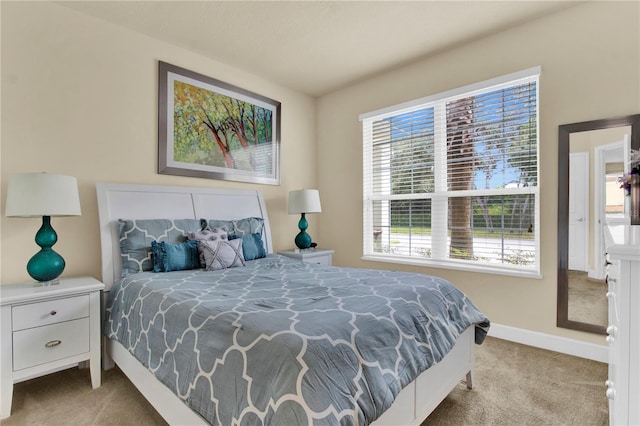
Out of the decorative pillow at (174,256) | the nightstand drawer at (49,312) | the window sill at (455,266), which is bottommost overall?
the nightstand drawer at (49,312)

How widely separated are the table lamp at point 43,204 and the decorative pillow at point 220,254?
0.86 m

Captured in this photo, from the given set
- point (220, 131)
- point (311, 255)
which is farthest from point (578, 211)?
point (220, 131)

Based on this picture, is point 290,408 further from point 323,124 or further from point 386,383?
point 323,124

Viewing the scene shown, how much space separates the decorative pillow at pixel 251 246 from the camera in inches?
114

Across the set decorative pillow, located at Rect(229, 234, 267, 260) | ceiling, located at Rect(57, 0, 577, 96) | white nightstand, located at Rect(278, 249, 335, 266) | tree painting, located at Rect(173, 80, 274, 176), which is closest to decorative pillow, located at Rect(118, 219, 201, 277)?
decorative pillow, located at Rect(229, 234, 267, 260)

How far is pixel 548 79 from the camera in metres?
2.62

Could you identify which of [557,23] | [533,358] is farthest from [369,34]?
[533,358]

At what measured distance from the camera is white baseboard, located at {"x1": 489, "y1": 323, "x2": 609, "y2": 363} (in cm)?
240

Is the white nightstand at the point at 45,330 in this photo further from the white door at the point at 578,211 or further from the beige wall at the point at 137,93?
the white door at the point at 578,211

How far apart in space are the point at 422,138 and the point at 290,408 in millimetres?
3037

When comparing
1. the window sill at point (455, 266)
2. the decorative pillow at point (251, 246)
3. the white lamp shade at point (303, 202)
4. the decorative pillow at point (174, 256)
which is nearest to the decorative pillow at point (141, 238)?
the decorative pillow at point (174, 256)

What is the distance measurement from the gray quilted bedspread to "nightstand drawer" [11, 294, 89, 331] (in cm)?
21

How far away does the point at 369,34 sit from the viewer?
2.84 metres

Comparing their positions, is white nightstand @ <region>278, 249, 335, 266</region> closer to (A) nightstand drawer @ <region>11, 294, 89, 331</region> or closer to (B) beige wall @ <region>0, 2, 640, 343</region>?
(B) beige wall @ <region>0, 2, 640, 343</region>
